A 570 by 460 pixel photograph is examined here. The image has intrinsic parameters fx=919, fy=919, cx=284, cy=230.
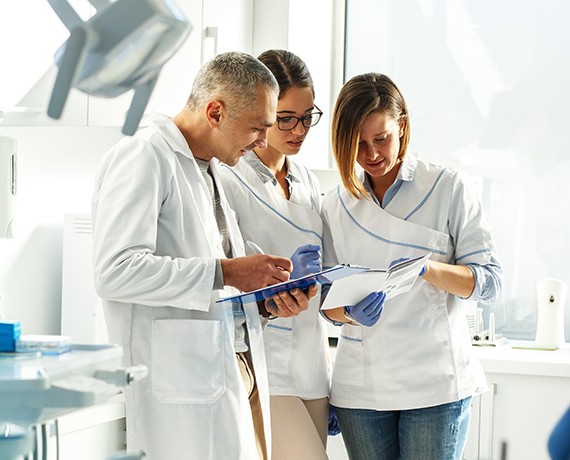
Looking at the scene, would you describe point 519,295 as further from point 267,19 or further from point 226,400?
point 226,400

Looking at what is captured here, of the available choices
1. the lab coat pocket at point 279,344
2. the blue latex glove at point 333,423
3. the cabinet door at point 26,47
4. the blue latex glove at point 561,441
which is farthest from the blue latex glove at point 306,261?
the blue latex glove at point 561,441

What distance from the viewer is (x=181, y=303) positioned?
1672 mm

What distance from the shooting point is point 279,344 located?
81.4 inches

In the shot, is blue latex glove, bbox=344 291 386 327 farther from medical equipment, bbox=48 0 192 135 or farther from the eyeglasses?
medical equipment, bbox=48 0 192 135

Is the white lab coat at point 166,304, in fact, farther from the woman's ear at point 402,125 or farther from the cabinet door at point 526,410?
the cabinet door at point 526,410

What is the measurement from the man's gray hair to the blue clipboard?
0.35 m

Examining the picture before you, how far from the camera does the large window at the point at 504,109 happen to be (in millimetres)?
3545

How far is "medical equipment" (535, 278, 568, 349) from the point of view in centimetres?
321

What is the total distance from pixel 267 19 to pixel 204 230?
6.27 ft

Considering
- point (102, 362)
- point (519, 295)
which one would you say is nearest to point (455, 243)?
point (102, 362)

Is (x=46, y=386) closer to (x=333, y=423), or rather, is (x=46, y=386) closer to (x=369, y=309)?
(x=369, y=309)

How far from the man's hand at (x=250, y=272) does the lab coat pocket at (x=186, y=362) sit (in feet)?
0.33

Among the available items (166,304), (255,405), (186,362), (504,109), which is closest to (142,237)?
(166,304)

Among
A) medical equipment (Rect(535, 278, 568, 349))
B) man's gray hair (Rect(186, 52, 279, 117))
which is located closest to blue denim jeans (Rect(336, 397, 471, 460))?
man's gray hair (Rect(186, 52, 279, 117))
